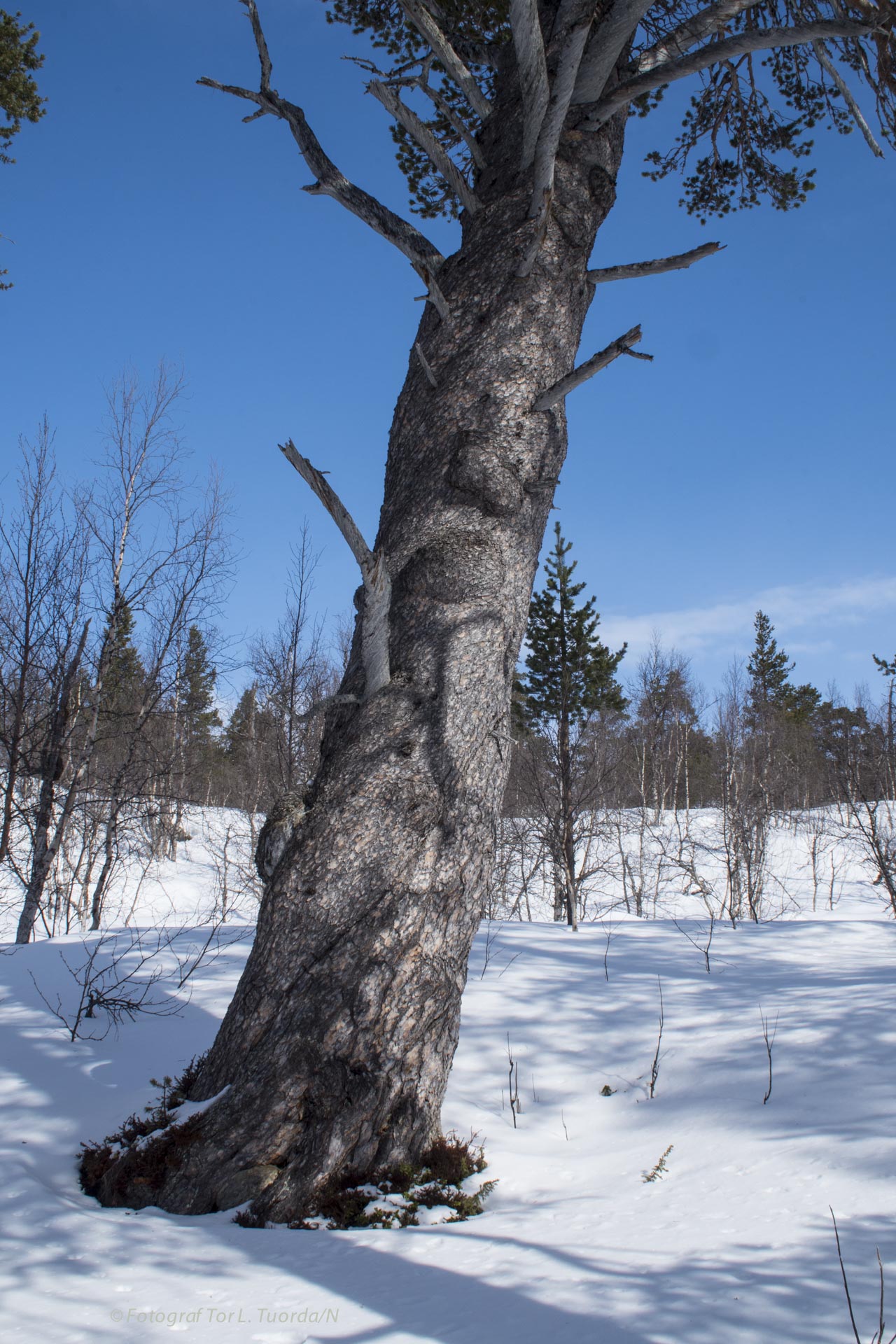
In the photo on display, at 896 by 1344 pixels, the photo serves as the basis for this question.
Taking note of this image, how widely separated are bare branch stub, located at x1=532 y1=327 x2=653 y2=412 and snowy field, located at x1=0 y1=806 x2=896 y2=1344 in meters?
2.79

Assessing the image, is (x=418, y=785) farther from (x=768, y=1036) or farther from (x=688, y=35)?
(x=688, y=35)

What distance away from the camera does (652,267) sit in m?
3.34

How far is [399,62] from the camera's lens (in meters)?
5.60

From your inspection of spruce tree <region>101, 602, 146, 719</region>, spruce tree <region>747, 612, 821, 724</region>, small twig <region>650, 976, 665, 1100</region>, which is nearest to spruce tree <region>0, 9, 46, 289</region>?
spruce tree <region>101, 602, 146, 719</region>

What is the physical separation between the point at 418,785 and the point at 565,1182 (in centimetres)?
144

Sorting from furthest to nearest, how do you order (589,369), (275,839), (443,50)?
(443,50), (589,369), (275,839)

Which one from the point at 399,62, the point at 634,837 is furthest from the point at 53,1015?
the point at 634,837

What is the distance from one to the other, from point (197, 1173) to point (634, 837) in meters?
25.0

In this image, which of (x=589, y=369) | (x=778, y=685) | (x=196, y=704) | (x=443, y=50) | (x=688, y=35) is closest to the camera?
(x=589, y=369)

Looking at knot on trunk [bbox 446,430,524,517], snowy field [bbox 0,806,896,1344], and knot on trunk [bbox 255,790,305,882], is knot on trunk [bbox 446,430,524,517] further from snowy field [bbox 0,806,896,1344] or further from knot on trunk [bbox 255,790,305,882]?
snowy field [bbox 0,806,896,1344]

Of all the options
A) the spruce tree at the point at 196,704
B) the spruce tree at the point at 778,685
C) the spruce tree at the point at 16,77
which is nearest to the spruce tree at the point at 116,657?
the spruce tree at the point at 196,704

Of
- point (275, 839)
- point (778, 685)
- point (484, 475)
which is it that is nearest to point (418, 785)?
point (275, 839)

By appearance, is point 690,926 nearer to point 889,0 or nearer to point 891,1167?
point 891,1167

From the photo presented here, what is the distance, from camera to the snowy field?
5.15 feet
